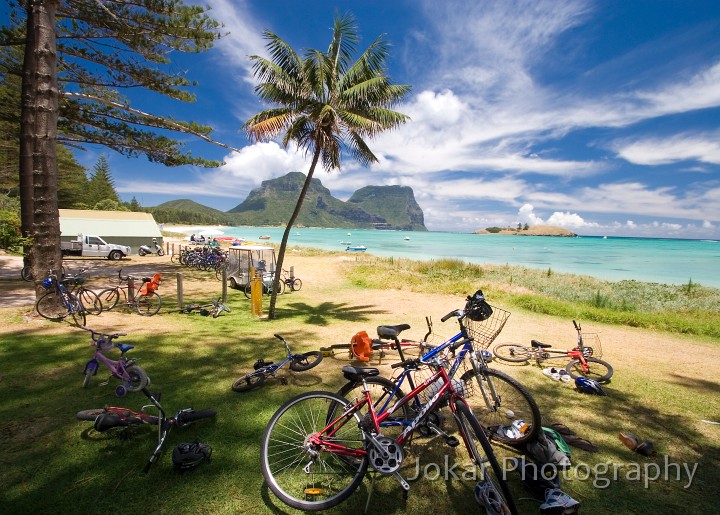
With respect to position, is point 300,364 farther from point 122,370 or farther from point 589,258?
point 589,258

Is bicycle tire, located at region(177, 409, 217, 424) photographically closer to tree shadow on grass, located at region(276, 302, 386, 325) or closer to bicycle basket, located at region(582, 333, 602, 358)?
tree shadow on grass, located at region(276, 302, 386, 325)

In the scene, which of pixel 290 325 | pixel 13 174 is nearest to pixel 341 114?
pixel 290 325

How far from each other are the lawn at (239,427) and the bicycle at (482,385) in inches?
12.4

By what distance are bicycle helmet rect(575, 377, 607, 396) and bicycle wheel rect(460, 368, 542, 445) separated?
8.09 ft

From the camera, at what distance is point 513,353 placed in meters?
6.72

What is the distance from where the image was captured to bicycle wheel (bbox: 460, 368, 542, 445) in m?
3.28

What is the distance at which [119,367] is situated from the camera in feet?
14.3

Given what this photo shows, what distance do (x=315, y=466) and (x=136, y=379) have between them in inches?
120

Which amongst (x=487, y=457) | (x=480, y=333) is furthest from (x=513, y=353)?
(x=487, y=457)

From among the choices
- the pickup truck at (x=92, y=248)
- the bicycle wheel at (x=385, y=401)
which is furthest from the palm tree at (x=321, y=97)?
the pickup truck at (x=92, y=248)

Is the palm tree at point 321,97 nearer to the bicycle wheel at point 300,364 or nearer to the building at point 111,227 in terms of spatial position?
the bicycle wheel at point 300,364

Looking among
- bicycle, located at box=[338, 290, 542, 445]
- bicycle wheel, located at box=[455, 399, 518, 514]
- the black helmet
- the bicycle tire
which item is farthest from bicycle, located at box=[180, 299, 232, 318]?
bicycle wheel, located at box=[455, 399, 518, 514]

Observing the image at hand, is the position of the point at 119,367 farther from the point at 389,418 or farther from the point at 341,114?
the point at 341,114

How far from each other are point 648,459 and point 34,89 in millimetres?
13730
